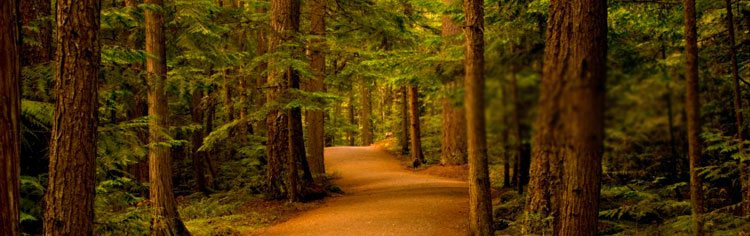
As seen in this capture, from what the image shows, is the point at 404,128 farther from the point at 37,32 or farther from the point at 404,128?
the point at 37,32

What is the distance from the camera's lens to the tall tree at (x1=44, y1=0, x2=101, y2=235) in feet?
17.6

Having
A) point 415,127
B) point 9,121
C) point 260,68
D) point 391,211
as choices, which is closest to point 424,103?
point 391,211

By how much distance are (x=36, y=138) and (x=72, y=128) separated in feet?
4.17

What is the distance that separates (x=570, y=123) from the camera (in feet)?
3.96

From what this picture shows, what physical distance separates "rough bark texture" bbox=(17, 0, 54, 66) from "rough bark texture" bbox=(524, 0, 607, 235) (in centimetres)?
588

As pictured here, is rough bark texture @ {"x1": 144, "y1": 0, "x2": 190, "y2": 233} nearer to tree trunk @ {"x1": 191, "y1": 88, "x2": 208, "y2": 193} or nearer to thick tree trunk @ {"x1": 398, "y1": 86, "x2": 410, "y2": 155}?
tree trunk @ {"x1": 191, "y1": 88, "x2": 208, "y2": 193}

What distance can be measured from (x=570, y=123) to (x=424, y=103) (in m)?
9.63

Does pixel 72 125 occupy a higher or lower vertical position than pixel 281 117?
lower

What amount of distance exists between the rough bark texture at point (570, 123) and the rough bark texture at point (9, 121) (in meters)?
3.92

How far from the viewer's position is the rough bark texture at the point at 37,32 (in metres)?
6.03

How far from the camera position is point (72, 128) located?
536 cm

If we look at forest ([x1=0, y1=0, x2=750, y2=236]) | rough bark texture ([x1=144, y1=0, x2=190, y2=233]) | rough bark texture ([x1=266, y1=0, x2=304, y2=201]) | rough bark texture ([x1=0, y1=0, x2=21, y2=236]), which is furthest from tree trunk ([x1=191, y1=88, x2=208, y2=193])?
rough bark texture ([x1=0, y1=0, x2=21, y2=236])

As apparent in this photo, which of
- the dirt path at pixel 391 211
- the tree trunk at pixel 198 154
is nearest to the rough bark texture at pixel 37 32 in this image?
the dirt path at pixel 391 211

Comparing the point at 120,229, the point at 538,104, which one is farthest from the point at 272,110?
the point at 538,104
